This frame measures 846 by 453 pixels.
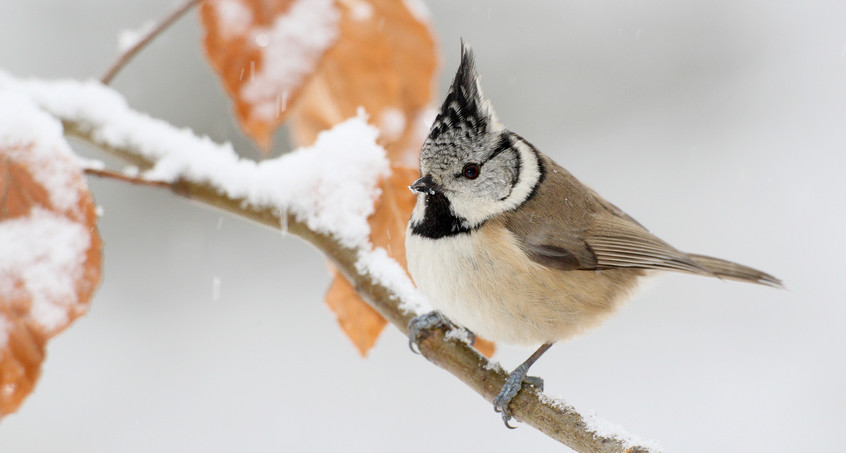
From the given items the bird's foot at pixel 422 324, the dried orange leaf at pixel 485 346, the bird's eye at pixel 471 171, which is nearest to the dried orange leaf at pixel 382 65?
the bird's eye at pixel 471 171

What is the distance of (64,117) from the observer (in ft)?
5.10

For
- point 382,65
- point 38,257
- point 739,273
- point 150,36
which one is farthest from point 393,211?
point 739,273

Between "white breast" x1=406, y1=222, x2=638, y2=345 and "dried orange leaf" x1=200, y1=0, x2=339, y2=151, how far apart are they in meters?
0.56

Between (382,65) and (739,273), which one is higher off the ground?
(739,273)

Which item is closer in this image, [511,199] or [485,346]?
[485,346]

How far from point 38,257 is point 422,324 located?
0.82 meters

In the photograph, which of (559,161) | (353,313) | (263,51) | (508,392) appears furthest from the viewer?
(559,161)

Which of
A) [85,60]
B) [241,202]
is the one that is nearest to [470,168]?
[241,202]

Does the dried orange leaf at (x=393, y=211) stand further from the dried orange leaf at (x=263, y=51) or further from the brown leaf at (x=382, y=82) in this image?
the dried orange leaf at (x=263, y=51)

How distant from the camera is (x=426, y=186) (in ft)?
5.89

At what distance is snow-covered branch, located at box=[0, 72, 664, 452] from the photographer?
154cm

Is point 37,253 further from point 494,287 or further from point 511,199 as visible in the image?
point 511,199

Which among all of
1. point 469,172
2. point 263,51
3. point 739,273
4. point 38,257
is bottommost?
point 38,257

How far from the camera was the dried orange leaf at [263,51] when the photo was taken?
4.59ft
